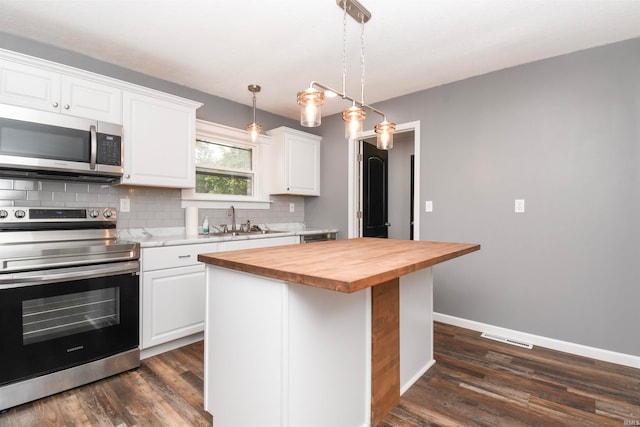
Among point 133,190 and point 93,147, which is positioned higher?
point 93,147

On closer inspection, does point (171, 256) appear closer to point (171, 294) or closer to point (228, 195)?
point (171, 294)

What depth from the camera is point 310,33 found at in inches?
91.9

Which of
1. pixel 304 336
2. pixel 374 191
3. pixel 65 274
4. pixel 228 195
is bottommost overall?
pixel 304 336

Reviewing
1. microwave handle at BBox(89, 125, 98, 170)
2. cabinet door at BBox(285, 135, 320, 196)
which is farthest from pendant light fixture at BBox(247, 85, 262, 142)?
microwave handle at BBox(89, 125, 98, 170)

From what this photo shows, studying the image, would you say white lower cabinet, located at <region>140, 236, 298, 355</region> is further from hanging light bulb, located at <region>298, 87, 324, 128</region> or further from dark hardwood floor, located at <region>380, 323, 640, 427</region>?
dark hardwood floor, located at <region>380, 323, 640, 427</region>

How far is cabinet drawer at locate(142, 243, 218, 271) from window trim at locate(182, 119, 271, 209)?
75 centimetres

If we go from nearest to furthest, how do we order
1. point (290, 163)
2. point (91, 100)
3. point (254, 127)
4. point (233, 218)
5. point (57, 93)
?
point (57, 93) < point (91, 100) < point (254, 127) < point (233, 218) < point (290, 163)

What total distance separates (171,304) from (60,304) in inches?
28.4

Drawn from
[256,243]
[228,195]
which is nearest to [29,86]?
[228,195]

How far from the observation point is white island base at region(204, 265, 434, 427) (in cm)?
133

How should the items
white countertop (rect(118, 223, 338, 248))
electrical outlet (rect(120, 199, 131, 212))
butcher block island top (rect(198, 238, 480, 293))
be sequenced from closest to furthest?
butcher block island top (rect(198, 238, 480, 293))
white countertop (rect(118, 223, 338, 248))
electrical outlet (rect(120, 199, 131, 212))

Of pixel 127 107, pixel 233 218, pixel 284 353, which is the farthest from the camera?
pixel 233 218

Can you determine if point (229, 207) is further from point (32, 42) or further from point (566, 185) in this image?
point (566, 185)

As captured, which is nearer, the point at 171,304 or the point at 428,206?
the point at 171,304
